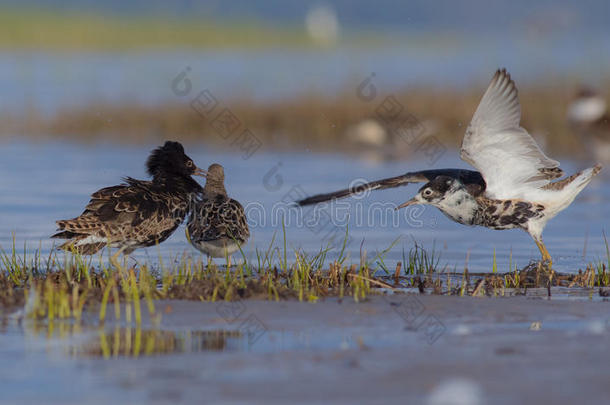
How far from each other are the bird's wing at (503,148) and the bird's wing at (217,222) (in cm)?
220

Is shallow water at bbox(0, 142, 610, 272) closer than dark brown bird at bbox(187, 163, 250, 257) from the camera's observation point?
No

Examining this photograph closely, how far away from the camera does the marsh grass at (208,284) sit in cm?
732

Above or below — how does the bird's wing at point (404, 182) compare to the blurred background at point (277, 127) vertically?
below

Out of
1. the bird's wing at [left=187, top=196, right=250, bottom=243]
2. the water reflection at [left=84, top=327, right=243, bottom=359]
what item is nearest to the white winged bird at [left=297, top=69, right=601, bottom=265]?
the bird's wing at [left=187, top=196, right=250, bottom=243]

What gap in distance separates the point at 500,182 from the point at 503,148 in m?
0.49

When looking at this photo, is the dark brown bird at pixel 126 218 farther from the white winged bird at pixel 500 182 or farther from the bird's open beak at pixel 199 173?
the white winged bird at pixel 500 182

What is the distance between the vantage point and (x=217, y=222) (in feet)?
32.0

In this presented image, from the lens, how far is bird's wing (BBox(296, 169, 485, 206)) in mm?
9734

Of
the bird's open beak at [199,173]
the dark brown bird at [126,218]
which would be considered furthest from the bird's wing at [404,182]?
the bird's open beak at [199,173]

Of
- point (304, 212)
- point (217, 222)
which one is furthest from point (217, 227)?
point (304, 212)

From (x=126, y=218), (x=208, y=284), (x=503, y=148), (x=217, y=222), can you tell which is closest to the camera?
(x=208, y=284)

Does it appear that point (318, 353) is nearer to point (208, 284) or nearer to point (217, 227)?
point (208, 284)

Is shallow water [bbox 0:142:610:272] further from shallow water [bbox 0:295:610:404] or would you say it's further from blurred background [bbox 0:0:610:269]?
shallow water [bbox 0:295:610:404]

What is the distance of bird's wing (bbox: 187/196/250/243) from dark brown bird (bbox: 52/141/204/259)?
283mm
